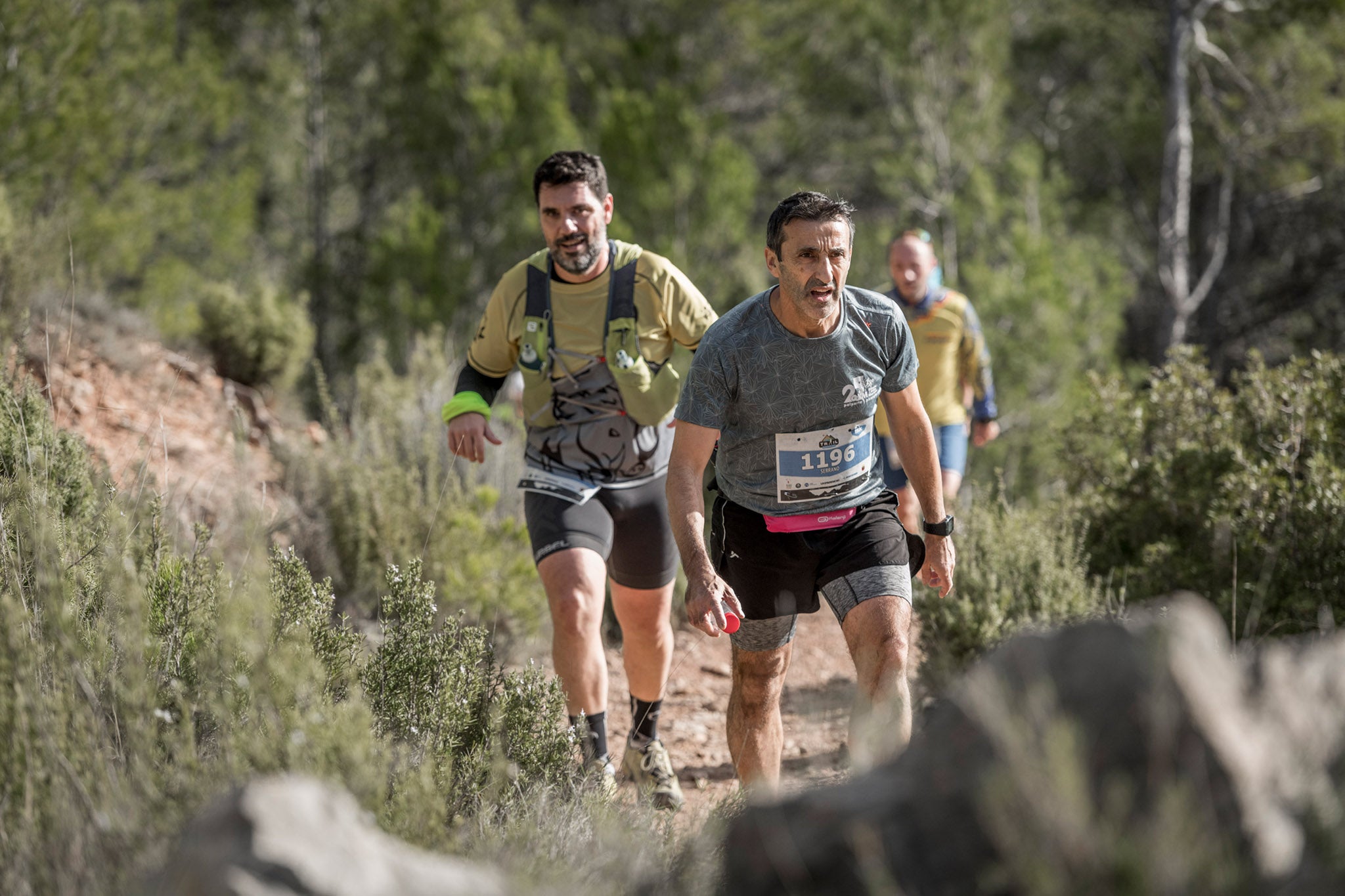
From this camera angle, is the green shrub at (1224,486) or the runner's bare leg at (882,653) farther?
the green shrub at (1224,486)

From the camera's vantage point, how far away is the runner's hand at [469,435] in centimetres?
366

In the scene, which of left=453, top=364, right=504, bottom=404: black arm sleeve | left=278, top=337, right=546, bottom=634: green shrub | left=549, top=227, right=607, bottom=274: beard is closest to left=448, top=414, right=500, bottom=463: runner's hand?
left=453, top=364, right=504, bottom=404: black arm sleeve

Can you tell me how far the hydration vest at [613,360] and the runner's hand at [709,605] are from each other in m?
1.03

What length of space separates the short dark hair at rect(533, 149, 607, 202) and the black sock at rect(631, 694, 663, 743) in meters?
1.76

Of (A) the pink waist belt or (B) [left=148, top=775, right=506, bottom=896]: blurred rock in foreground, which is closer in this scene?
(B) [left=148, top=775, right=506, bottom=896]: blurred rock in foreground

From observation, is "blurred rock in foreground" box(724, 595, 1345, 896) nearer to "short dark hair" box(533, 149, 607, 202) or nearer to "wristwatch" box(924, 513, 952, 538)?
"wristwatch" box(924, 513, 952, 538)

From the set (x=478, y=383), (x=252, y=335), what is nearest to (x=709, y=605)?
(x=478, y=383)

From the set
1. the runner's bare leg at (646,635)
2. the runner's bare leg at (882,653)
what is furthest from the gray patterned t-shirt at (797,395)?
the runner's bare leg at (646,635)

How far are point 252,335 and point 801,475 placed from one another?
7750 mm

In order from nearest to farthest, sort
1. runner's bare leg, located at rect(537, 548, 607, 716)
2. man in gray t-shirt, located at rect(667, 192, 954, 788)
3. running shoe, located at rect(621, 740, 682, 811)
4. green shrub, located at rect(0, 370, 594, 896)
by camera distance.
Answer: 1. green shrub, located at rect(0, 370, 594, 896)
2. man in gray t-shirt, located at rect(667, 192, 954, 788)
3. runner's bare leg, located at rect(537, 548, 607, 716)
4. running shoe, located at rect(621, 740, 682, 811)

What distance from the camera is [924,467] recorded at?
324 cm

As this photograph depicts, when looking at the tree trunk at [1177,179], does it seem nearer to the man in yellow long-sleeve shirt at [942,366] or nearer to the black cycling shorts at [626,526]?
the man in yellow long-sleeve shirt at [942,366]

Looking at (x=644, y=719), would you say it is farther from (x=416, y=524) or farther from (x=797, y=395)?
(x=416, y=524)

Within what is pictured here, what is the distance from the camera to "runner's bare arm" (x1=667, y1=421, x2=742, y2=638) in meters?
2.81
